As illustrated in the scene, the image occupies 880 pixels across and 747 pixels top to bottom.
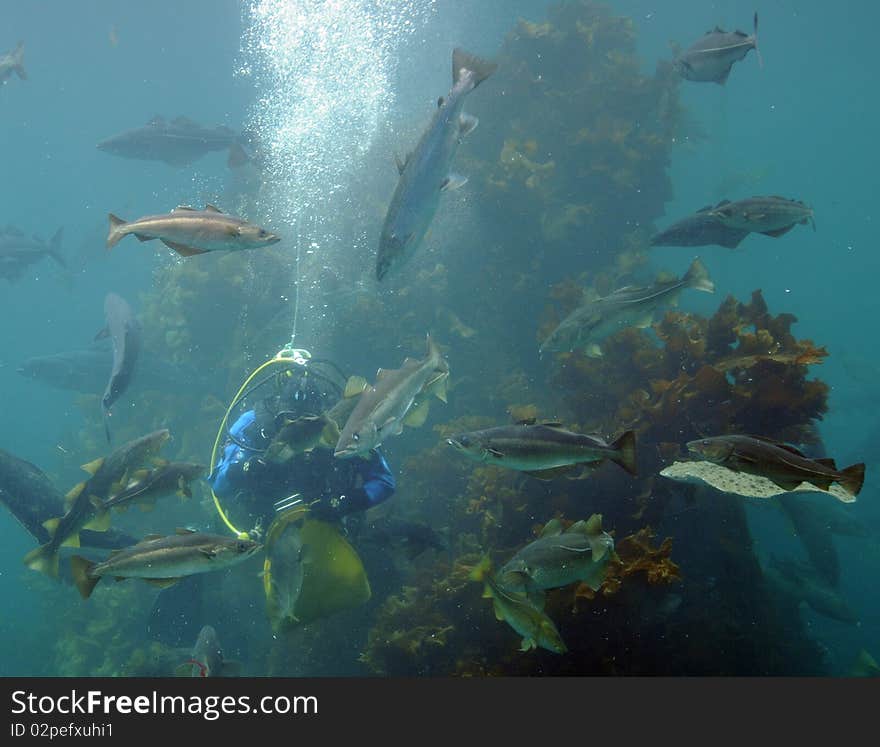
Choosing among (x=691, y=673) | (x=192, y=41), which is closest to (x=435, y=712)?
(x=691, y=673)

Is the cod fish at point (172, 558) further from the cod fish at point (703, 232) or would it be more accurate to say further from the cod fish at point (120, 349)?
the cod fish at point (703, 232)

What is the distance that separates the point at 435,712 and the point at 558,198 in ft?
35.3

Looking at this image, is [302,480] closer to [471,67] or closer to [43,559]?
[43,559]

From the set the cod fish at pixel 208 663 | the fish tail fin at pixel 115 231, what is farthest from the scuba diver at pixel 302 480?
the fish tail fin at pixel 115 231

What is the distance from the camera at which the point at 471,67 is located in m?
2.69

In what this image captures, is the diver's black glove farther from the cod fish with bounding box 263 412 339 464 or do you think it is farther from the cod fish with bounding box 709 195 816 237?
the cod fish with bounding box 709 195 816 237

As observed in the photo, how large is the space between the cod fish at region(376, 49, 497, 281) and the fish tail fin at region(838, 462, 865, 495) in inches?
98.8

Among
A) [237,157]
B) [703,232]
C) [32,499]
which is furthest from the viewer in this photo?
[237,157]

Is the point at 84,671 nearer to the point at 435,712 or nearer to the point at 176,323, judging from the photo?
the point at 176,323

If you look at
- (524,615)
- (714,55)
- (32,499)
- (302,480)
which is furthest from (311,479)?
(714,55)

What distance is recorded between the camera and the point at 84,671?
10.1 meters

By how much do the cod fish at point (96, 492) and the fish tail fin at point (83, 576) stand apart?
1040 millimetres

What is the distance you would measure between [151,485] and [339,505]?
157 cm

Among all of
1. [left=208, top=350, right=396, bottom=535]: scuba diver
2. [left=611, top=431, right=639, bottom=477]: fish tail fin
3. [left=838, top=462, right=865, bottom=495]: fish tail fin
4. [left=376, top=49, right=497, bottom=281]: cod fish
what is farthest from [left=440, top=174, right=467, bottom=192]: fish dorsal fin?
[left=838, top=462, right=865, bottom=495]: fish tail fin
